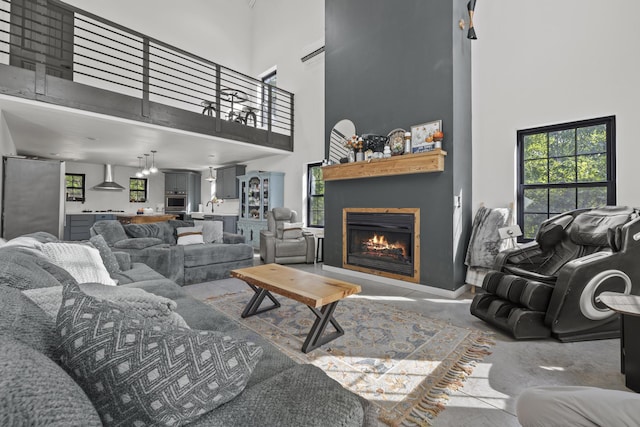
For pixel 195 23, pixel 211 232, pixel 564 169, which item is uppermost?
pixel 195 23

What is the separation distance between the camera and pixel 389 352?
2299 mm

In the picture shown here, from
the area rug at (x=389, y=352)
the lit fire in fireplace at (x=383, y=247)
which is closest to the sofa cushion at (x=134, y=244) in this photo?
the area rug at (x=389, y=352)

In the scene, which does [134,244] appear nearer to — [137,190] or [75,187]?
[75,187]

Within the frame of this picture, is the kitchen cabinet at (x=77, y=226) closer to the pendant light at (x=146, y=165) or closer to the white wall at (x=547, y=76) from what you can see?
the pendant light at (x=146, y=165)

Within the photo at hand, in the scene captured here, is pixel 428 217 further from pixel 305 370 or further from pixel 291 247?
pixel 305 370

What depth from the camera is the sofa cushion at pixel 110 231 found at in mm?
4012

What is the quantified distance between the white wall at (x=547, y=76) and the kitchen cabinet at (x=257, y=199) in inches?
180

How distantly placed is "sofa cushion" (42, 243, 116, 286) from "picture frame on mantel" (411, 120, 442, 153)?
367cm

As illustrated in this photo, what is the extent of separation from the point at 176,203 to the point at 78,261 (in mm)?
8909

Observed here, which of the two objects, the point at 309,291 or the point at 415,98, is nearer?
the point at 309,291

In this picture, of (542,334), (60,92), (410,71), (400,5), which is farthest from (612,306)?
(60,92)

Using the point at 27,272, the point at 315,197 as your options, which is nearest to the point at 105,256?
the point at 27,272

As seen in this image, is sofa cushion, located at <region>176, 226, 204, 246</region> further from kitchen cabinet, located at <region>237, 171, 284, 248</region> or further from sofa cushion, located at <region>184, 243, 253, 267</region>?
kitchen cabinet, located at <region>237, 171, 284, 248</region>

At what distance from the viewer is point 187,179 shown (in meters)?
10.4
